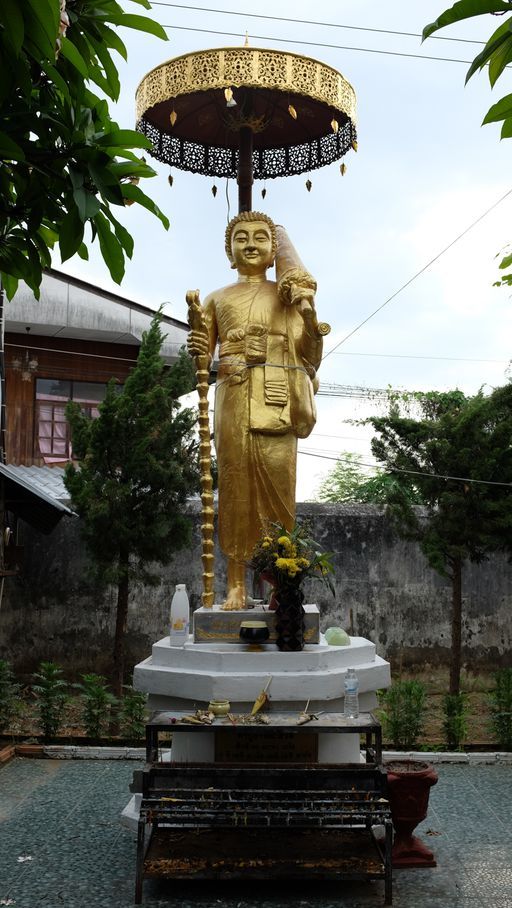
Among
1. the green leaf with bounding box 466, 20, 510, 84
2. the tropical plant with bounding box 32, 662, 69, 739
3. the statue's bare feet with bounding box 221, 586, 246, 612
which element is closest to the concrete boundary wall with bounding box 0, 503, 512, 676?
the tropical plant with bounding box 32, 662, 69, 739

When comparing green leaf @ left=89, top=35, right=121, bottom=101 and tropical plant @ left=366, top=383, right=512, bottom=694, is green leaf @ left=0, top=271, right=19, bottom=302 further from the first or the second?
tropical plant @ left=366, top=383, right=512, bottom=694

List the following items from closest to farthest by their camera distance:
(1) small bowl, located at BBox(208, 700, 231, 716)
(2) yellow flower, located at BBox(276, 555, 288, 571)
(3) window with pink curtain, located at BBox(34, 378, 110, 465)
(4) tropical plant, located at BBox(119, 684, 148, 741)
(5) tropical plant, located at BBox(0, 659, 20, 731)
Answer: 1. (1) small bowl, located at BBox(208, 700, 231, 716)
2. (2) yellow flower, located at BBox(276, 555, 288, 571)
3. (4) tropical plant, located at BBox(119, 684, 148, 741)
4. (5) tropical plant, located at BBox(0, 659, 20, 731)
5. (3) window with pink curtain, located at BBox(34, 378, 110, 465)

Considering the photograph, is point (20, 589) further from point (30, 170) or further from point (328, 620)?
point (30, 170)

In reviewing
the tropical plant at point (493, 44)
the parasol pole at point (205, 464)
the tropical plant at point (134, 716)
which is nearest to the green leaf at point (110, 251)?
the tropical plant at point (493, 44)

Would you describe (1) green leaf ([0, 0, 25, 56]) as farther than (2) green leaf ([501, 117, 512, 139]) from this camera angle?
No

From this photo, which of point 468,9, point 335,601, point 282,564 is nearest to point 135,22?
point 468,9

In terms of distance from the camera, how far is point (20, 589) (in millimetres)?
10281

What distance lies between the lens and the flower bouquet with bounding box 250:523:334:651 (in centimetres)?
532

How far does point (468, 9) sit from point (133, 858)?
4.46 metres

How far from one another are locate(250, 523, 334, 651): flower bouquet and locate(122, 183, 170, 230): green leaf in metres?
3.17

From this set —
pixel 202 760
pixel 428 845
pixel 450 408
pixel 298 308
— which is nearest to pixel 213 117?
pixel 298 308

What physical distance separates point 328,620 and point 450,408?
301 centimetres

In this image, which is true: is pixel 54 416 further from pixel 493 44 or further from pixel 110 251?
pixel 493 44

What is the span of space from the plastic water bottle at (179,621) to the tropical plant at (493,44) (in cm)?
391
